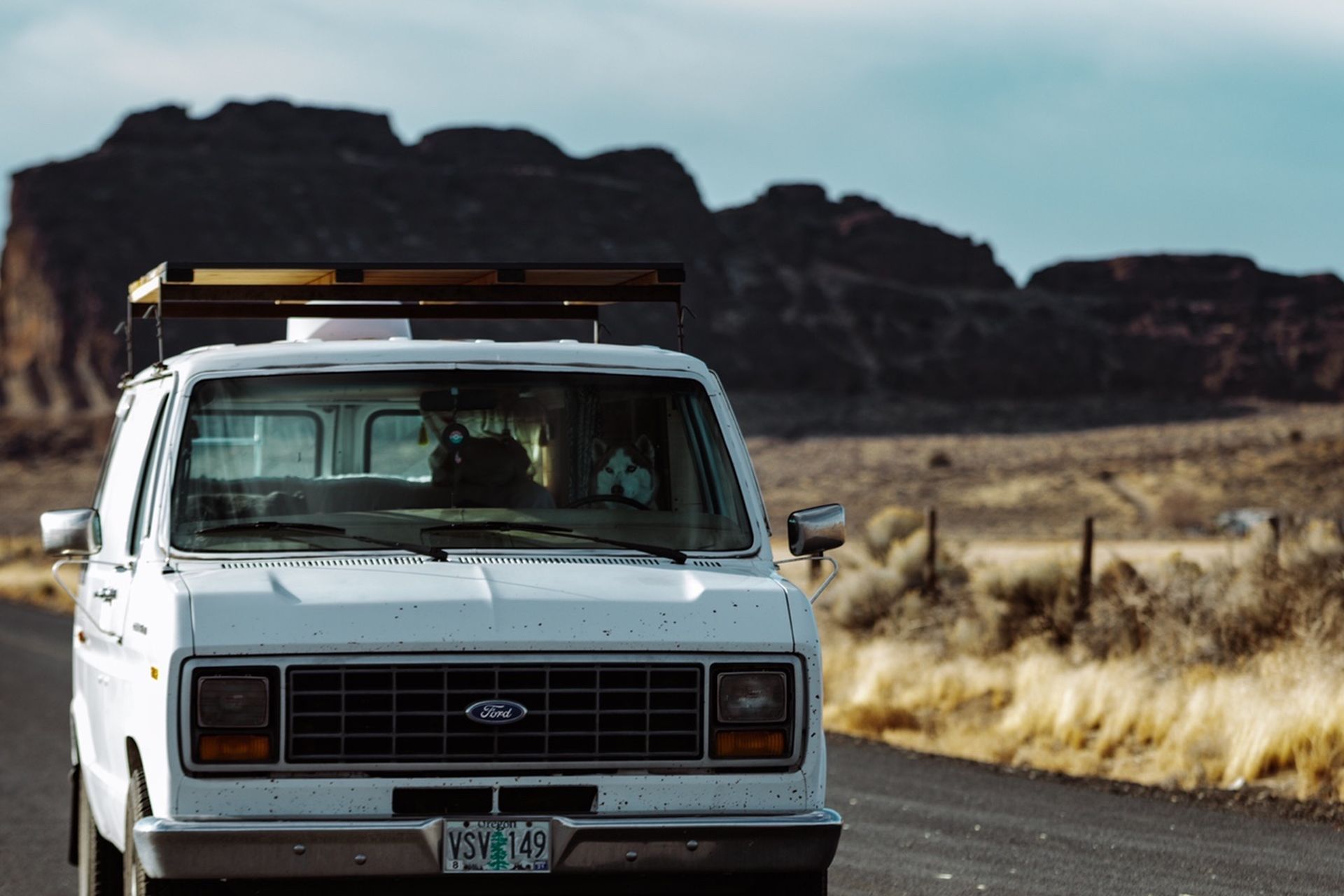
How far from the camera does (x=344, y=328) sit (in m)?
9.55

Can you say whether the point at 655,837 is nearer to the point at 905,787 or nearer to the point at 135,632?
the point at 135,632

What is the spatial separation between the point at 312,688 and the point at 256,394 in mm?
1416

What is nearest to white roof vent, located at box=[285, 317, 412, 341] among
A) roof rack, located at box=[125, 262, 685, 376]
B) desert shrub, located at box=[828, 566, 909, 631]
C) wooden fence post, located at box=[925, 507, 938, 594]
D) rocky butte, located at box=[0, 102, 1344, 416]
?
roof rack, located at box=[125, 262, 685, 376]

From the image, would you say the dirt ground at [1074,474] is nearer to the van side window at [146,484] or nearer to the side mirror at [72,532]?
the side mirror at [72,532]

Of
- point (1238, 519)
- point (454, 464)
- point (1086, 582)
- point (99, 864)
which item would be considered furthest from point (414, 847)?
point (1238, 519)

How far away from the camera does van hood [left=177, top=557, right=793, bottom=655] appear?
505 centimetres

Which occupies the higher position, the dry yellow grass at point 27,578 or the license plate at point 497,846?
the license plate at point 497,846

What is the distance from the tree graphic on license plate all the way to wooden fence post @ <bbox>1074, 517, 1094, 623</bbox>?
13760mm

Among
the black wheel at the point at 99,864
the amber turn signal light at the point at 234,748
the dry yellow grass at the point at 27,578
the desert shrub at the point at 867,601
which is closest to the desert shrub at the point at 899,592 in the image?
the desert shrub at the point at 867,601

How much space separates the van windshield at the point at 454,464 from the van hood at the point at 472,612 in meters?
0.44

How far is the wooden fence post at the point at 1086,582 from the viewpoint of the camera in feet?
59.9

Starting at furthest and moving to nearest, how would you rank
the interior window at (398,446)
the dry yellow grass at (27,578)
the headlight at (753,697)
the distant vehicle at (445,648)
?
the dry yellow grass at (27,578)
the interior window at (398,446)
the headlight at (753,697)
the distant vehicle at (445,648)

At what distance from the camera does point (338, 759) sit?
508cm

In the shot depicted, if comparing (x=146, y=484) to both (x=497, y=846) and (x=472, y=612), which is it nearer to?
(x=472, y=612)
